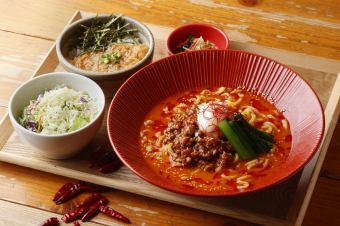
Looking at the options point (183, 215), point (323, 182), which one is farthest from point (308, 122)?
point (183, 215)

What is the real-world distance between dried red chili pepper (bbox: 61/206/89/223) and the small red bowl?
1.01 m

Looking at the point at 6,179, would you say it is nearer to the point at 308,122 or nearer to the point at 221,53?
the point at 221,53

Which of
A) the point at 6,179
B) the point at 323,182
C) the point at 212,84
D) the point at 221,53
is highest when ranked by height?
the point at 221,53

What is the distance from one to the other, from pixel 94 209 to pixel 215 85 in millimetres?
827

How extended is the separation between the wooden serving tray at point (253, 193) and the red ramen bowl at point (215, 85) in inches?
A: 3.7

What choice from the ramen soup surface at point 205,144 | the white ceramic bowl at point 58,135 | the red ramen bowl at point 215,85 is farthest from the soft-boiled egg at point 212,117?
the white ceramic bowl at point 58,135

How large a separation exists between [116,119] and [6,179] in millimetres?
520

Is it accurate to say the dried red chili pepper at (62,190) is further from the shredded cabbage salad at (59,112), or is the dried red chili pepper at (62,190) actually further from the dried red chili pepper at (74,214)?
the shredded cabbage salad at (59,112)

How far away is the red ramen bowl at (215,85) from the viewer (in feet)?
6.43

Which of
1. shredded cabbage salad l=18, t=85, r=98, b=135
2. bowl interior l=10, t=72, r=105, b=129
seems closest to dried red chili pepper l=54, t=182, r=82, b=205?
shredded cabbage salad l=18, t=85, r=98, b=135

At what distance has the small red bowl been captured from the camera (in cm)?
271

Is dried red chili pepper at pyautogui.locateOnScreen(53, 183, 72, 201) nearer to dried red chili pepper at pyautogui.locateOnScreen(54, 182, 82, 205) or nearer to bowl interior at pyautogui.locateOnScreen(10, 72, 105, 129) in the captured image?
dried red chili pepper at pyautogui.locateOnScreen(54, 182, 82, 205)

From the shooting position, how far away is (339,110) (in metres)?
2.37

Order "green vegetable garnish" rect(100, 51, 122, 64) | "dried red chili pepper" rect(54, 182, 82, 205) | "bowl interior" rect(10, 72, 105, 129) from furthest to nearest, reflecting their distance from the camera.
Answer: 1. "green vegetable garnish" rect(100, 51, 122, 64)
2. "bowl interior" rect(10, 72, 105, 129)
3. "dried red chili pepper" rect(54, 182, 82, 205)
